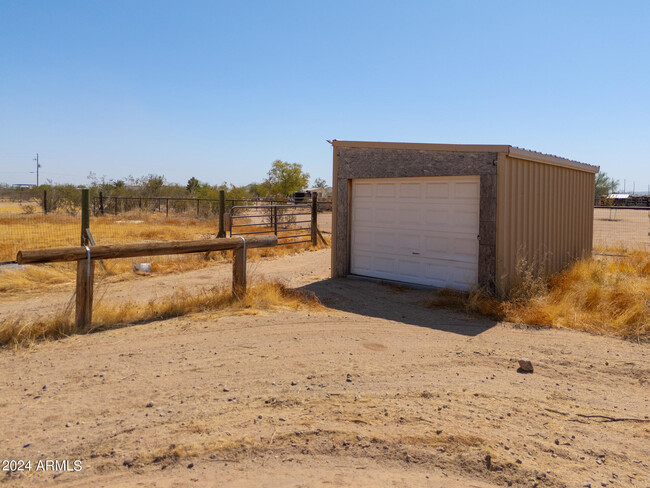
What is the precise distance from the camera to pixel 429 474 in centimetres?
347

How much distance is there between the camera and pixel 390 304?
886 cm

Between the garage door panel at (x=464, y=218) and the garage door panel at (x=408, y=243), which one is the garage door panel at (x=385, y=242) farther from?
the garage door panel at (x=464, y=218)

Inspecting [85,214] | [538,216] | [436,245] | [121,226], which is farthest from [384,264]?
[121,226]

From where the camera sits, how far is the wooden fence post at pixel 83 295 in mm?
6492

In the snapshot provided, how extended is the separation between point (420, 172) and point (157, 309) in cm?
531

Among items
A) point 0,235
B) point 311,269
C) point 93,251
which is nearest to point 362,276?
point 311,269

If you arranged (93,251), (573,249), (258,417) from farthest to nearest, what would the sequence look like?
(573,249) < (93,251) < (258,417)

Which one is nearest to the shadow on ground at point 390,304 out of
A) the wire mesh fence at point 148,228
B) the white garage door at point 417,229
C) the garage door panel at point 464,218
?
the white garage door at point 417,229

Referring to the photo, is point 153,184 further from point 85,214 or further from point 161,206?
point 85,214

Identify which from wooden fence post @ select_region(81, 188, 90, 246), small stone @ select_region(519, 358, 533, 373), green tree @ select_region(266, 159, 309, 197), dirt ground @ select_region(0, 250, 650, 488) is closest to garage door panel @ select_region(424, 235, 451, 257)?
dirt ground @ select_region(0, 250, 650, 488)

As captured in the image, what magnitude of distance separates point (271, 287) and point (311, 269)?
4.42 metres

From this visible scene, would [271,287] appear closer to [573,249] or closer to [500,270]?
[500,270]

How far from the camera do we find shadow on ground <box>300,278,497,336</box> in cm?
767

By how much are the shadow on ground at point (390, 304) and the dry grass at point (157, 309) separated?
64cm
